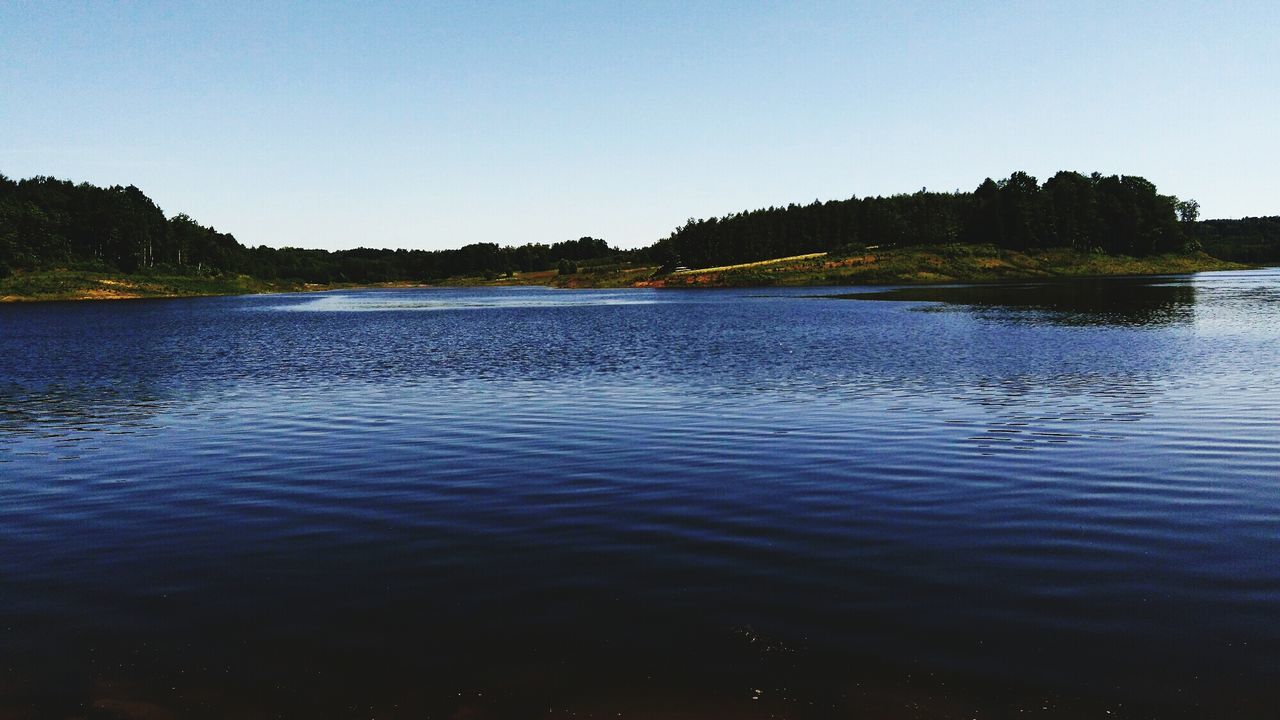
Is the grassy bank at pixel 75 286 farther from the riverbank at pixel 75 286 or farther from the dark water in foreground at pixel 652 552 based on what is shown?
the dark water in foreground at pixel 652 552

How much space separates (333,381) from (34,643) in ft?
97.7

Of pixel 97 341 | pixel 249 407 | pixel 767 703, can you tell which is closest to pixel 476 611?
pixel 767 703

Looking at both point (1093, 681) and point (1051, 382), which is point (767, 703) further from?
point (1051, 382)

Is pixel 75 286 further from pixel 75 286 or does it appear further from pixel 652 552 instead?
pixel 652 552

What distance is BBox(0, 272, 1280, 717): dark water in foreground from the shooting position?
8.81 meters

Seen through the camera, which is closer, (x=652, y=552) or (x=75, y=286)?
(x=652, y=552)

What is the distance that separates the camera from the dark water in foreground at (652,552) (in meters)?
8.81

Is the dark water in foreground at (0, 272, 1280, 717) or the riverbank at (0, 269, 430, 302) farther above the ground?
the riverbank at (0, 269, 430, 302)

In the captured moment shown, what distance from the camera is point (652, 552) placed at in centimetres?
1323

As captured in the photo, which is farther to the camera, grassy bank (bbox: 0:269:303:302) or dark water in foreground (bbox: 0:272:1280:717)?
grassy bank (bbox: 0:269:303:302)

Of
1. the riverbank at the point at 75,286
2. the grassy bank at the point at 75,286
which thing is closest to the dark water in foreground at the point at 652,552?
the riverbank at the point at 75,286

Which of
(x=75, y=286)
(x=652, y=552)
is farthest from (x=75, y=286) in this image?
(x=652, y=552)

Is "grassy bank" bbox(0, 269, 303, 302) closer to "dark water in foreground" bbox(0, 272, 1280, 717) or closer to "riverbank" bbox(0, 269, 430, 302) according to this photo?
"riverbank" bbox(0, 269, 430, 302)

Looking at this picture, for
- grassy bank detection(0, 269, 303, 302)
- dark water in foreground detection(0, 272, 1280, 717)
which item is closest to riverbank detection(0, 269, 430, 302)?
grassy bank detection(0, 269, 303, 302)
